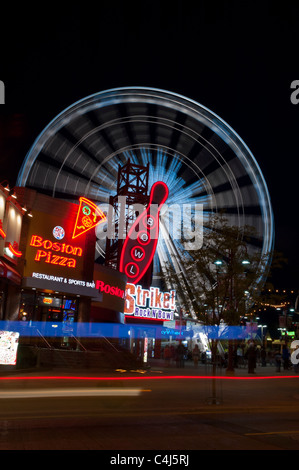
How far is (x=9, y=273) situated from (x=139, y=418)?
14491 millimetres

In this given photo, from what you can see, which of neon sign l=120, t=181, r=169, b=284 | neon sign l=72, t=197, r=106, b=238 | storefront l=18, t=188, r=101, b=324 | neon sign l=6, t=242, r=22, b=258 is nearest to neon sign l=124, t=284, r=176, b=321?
neon sign l=120, t=181, r=169, b=284

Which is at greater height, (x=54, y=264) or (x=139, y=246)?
(x=139, y=246)

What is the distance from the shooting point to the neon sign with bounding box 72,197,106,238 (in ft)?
99.2

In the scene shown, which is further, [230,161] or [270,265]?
[230,161]

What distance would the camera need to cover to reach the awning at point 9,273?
22141 millimetres

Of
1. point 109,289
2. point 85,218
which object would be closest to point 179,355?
point 109,289

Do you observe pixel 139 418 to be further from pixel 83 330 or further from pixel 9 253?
pixel 83 330

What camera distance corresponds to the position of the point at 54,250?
29234 mm

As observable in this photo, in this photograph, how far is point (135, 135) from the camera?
40438mm

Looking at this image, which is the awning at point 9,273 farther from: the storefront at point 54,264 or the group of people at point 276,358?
the group of people at point 276,358

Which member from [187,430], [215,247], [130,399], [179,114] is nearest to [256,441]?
[187,430]

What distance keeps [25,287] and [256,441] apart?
20.6 m
